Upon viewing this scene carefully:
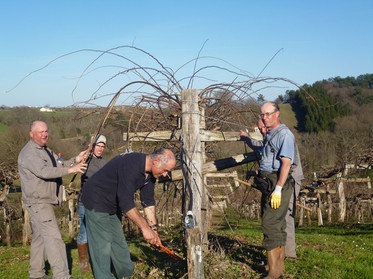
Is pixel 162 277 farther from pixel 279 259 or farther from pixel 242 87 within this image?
pixel 242 87

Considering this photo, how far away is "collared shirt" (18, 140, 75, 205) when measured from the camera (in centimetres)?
457

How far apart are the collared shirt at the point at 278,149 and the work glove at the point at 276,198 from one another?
29cm

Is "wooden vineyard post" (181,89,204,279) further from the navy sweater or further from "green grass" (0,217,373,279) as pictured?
"green grass" (0,217,373,279)

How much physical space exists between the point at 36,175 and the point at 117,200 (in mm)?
1331

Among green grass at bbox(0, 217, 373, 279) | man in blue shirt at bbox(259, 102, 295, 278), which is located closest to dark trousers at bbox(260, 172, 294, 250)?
man in blue shirt at bbox(259, 102, 295, 278)

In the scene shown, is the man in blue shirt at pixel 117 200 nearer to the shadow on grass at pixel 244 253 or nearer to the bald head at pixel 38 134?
the bald head at pixel 38 134

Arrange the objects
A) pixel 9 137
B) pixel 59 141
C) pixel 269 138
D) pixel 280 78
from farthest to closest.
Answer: pixel 59 141 < pixel 9 137 < pixel 280 78 < pixel 269 138

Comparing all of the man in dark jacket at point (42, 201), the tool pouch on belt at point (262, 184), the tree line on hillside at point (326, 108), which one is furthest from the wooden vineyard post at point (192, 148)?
the tree line on hillside at point (326, 108)

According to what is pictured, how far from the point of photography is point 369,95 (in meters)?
53.2

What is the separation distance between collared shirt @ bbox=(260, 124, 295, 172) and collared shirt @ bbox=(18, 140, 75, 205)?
2.54m

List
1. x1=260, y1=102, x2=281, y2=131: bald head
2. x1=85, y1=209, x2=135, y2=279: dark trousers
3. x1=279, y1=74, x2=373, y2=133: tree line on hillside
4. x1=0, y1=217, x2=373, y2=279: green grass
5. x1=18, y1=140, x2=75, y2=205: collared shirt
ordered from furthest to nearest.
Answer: x1=279, y1=74, x2=373, y2=133: tree line on hillside, x1=18, y1=140, x2=75, y2=205: collared shirt, x1=0, y1=217, x2=373, y2=279: green grass, x1=260, y1=102, x2=281, y2=131: bald head, x1=85, y1=209, x2=135, y2=279: dark trousers

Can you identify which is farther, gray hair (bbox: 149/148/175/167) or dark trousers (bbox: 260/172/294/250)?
dark trousers (bbox: 260/172/294/250)

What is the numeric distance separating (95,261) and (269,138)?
2.43 metres

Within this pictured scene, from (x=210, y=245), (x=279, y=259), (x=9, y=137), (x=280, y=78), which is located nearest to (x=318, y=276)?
(x=279, y=259)
